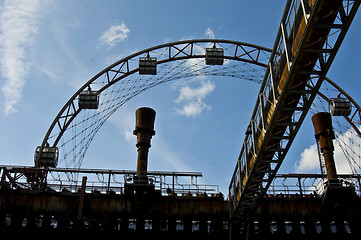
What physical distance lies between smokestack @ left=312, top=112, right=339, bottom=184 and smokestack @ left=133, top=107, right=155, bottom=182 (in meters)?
13.5

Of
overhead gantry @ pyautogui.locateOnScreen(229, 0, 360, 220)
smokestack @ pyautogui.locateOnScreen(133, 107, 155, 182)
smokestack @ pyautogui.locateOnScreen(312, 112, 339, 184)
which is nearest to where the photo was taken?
overhead gantry @ pyautogui.locateOnScreen(229, 0, 360, 220)

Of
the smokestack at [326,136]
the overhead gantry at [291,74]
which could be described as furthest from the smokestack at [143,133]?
the smokestack at [326,136]

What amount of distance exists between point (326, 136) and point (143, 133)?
14.7 meters

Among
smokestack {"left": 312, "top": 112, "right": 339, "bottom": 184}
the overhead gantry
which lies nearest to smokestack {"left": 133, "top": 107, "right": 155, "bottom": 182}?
the overhead gantry

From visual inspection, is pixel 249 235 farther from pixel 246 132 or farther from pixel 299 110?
pixel 299 110

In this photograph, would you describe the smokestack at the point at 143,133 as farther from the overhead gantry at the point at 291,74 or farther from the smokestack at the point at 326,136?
the smokestack at the point at 326,136

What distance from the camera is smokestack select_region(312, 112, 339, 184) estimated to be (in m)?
27.6

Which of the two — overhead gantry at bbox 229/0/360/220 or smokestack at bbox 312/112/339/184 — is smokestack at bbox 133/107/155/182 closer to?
overhead gantry at bbox 229/0/360/220

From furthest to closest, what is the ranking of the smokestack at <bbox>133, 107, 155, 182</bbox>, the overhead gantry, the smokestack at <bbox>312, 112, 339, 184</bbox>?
the smokestack at <bbox>312, 112, 339, 184</bbox> → the smokestack at <bbox>133, 107, 155, 182</bbox> → the overhead gantry

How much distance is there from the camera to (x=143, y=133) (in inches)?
1044

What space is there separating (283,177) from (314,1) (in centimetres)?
2107

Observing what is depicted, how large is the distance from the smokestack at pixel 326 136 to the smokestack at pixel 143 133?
44.4 feet

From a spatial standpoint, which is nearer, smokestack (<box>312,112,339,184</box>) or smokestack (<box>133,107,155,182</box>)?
smokestack (<box>133,107,155,182</box>)

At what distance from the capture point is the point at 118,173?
2805 cm
